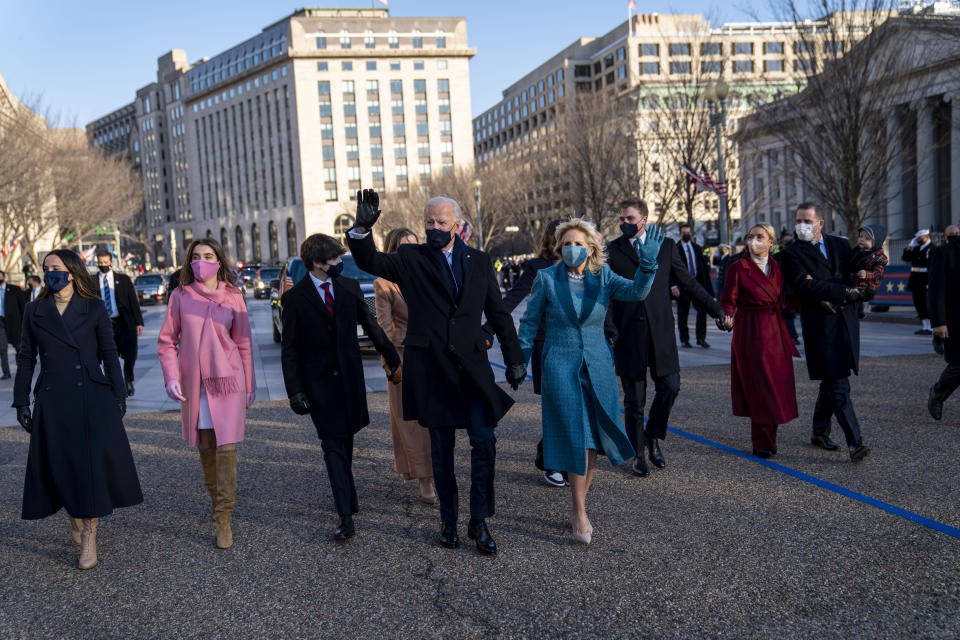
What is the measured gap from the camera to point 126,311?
10852 millimetres

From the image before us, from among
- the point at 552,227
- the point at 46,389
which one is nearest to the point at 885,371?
the point at 552,227

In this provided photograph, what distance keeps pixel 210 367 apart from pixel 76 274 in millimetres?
956

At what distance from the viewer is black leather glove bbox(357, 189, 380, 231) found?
420 cm

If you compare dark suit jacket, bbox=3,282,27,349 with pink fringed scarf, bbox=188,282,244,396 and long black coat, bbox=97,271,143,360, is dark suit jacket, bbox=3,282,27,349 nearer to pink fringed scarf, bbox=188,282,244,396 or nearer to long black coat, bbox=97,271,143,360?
long black coat, bbox=97,271,143,360

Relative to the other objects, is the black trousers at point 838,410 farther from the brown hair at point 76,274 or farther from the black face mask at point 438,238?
the brown hair at point 76,274

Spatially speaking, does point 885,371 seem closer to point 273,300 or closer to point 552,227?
point 552,227

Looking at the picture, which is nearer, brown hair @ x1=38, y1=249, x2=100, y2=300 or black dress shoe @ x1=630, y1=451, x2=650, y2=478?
brown hair @ x1=38, y1=249, x2=100, y2=300

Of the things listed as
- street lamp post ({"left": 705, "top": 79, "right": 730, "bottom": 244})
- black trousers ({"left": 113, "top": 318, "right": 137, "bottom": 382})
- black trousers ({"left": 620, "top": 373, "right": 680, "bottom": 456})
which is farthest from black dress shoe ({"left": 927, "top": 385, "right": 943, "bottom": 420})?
street lamp post ({"left": 705, "top": 79, "right": 730, "bottom": 244})

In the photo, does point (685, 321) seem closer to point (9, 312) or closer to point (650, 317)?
point (650, 317)

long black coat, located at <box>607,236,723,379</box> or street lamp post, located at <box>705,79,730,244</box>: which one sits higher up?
street lamp post, located at <box>705,79,730,244</box>

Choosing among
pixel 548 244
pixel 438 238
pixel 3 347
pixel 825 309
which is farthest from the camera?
pixel 3 347

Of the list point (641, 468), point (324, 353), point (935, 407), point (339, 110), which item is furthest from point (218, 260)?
point (339, 110)

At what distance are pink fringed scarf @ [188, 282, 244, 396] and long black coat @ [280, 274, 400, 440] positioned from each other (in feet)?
1.10

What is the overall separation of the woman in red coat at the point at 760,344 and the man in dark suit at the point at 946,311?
1.81m
